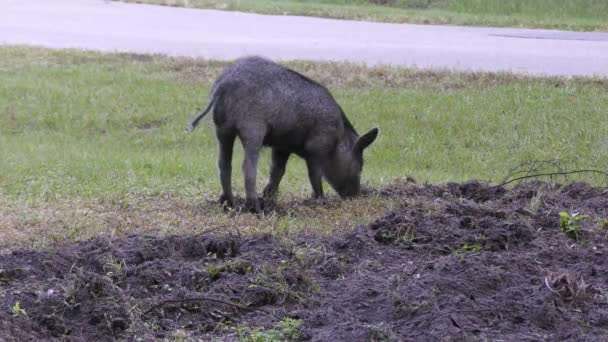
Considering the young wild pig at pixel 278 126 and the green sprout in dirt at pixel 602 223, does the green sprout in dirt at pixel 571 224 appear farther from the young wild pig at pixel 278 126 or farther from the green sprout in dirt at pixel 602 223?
the young wild pig at pixel 278 126

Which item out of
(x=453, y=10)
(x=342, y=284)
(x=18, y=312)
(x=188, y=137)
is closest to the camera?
(x=18, y=312)

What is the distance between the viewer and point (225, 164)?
9.12 m

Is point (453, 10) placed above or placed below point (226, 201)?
above

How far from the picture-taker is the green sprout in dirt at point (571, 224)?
7508 mm

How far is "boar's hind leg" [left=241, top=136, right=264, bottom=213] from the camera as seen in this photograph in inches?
345

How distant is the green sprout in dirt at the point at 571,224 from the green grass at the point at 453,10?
1319 centimetres

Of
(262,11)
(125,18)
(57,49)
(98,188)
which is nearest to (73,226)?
(98,188)

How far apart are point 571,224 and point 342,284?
209 cm

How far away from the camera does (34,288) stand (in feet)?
20.2

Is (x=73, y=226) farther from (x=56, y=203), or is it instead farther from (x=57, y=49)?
(x=57, y=49)

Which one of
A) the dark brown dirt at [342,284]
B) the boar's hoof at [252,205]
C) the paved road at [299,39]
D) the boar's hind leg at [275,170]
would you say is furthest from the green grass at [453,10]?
the dark brown dirt at [342,284]

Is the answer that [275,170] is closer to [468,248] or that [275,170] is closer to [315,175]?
[315,175]

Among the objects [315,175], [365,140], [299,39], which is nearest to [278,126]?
[315,175]

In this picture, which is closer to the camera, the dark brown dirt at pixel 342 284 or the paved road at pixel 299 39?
the dark brown dirt at pixel 342 284
